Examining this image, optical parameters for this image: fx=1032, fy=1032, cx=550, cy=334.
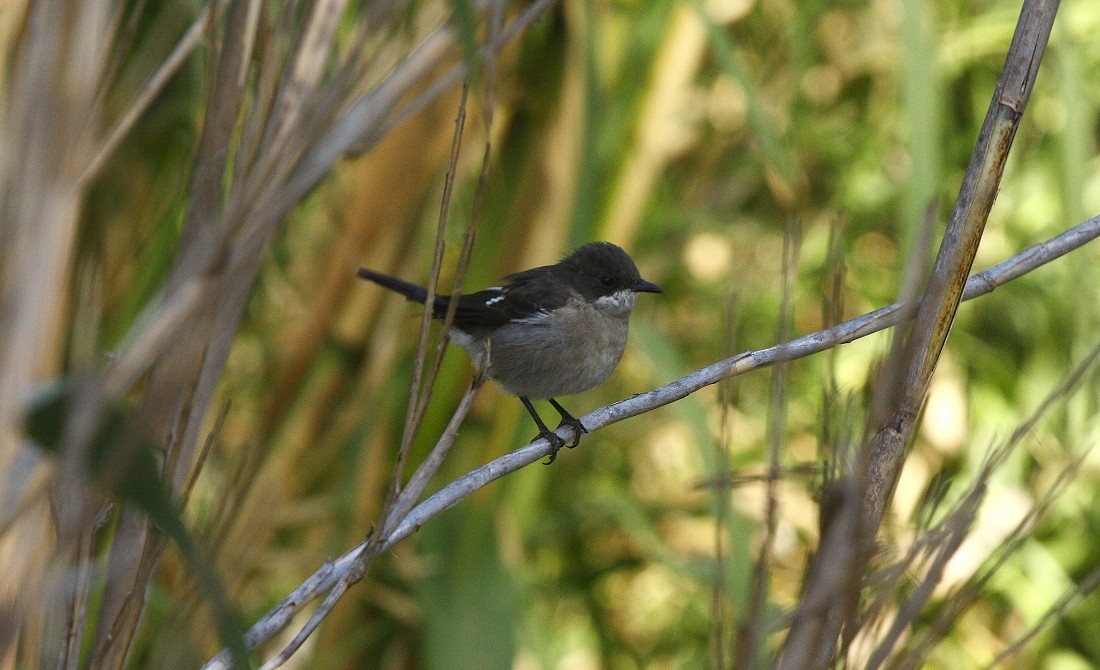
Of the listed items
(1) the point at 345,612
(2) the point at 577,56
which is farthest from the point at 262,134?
(1) the point at 345,612

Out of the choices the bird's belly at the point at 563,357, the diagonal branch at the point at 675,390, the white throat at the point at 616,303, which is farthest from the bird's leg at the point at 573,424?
the diagonal branch at the point at 675,390

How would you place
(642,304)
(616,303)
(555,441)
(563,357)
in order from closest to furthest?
(555,441), (563,357), (616,303), (642,304)

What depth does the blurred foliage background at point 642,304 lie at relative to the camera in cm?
309

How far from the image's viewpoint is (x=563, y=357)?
3.46 metres

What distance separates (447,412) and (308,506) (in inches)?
22.5

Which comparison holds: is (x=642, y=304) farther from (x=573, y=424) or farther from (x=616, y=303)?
(x=573, y=424)

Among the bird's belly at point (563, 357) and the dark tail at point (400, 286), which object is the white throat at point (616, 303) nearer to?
the bird's belly at point (563, 357)

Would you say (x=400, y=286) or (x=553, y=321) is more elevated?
(x=400, y=286)

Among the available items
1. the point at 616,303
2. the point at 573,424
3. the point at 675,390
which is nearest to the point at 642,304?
the point at 616,303

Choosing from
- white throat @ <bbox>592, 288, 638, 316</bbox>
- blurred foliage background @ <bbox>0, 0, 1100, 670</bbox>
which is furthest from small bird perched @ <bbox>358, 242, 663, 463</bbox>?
blurred foliage background @ <bbox>0, 0, 1100, 670</bbox>

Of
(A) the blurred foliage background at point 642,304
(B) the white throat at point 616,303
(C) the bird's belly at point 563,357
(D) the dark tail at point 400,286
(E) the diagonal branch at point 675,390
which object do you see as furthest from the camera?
(B) the white throat at point 616,303

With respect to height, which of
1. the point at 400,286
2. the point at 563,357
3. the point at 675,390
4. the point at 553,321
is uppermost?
the point at 400,286

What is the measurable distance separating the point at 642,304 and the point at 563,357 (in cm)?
118

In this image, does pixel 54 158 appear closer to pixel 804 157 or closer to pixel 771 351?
pixel 771 351
